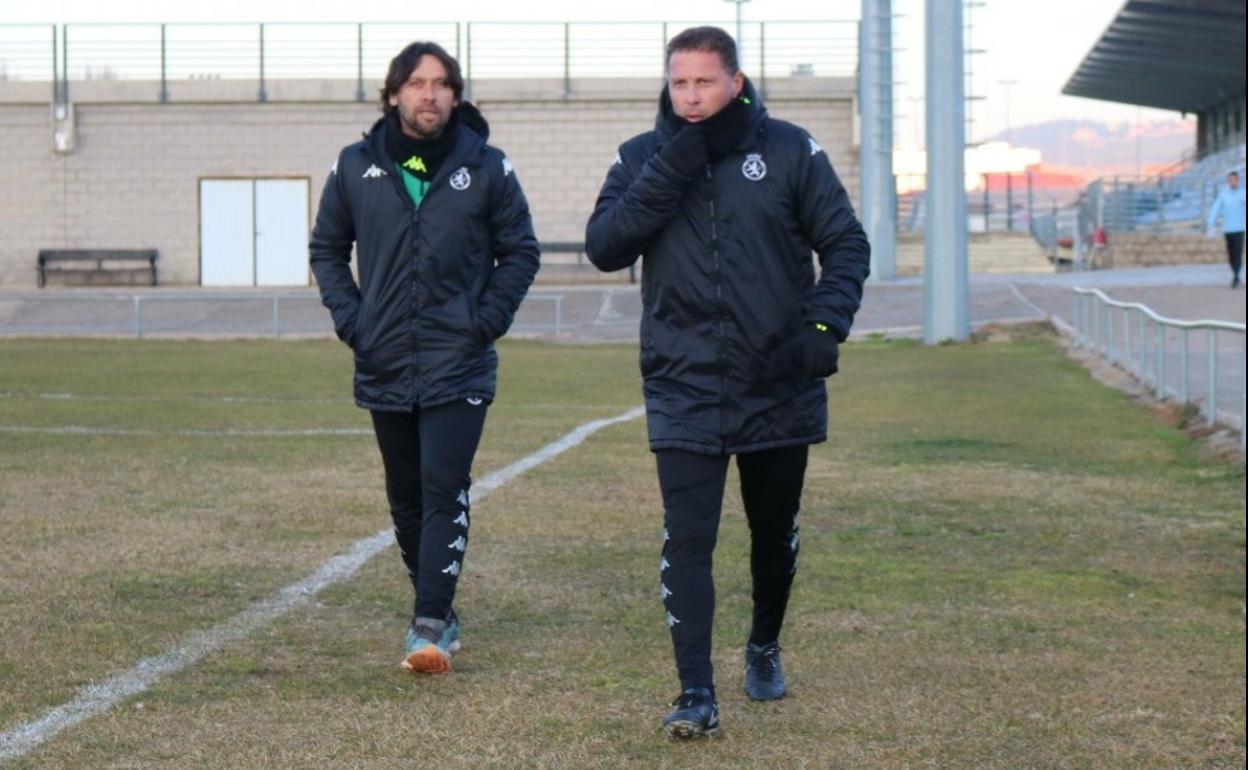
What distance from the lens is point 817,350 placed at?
207 inches

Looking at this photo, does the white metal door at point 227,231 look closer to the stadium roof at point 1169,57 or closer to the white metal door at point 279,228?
the white metal door at point 279,228

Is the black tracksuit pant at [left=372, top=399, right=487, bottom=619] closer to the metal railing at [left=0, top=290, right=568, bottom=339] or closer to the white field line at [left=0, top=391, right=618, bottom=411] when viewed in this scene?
the white field line at [left=0, top=391, right=618, bottom=411]

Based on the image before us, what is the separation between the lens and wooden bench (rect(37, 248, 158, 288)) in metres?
49.2

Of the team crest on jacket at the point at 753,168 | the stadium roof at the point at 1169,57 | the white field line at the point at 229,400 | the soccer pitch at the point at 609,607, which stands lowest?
the soccer pitch at the point at 609,607

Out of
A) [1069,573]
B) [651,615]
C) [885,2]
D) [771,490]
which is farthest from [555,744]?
[885,2]

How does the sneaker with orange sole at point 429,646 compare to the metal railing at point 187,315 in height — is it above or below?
below

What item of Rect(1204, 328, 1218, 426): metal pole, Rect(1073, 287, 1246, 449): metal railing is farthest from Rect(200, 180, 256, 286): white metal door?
Rect(1204, 328, 1218, 426): metal pole

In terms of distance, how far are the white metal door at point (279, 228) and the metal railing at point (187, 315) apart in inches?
386

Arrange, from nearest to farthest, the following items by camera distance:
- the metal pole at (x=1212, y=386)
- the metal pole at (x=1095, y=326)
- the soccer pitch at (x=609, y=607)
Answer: the soccer pitch at (x=609, y=607) < the metal pole at (x=1212, y=386) < the metal pole at (x=1095, y=326)

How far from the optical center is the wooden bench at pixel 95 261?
49250 millimetres

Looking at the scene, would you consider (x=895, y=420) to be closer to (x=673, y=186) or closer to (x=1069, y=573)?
(x=1069, y=573)

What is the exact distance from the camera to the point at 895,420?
1628cm

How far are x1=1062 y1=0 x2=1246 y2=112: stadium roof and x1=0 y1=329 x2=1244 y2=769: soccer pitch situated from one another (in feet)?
81.5

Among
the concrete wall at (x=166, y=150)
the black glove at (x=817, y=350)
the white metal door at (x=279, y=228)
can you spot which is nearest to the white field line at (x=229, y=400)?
the black glove at (x=817, y=350)
